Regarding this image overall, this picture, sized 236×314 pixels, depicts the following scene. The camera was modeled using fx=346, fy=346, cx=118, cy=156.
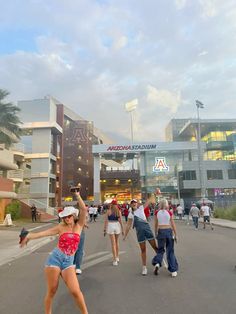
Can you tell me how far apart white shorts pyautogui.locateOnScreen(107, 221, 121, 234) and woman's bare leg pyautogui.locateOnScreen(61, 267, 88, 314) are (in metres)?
4.83

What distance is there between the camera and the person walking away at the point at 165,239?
7559mm

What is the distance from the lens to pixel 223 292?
20.2 ft

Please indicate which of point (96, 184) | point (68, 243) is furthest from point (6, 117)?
point (96, 184)

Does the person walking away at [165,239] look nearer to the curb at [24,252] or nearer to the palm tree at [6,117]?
the curb at [24,252]

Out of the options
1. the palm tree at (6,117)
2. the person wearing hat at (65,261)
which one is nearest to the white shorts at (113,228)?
the person wearing hat at (65,261)

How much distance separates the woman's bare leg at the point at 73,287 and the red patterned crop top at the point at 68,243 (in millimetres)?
221

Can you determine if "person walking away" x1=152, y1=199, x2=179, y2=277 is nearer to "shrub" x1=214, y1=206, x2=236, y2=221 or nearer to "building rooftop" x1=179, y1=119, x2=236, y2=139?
"shrub" x1=214, y1=206, x2=236, y2=221

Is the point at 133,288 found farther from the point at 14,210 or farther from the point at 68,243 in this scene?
the point at 14,210

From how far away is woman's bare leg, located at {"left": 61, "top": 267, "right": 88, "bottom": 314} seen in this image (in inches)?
169

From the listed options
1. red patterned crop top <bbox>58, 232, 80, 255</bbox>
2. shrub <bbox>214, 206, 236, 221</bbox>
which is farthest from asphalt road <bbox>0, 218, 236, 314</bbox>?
shrub <bbox>214, 206, 236, 221</bbox>

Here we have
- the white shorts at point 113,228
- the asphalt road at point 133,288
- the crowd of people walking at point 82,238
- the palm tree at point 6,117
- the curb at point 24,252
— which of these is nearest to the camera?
the crowd of people walking at point 82,238

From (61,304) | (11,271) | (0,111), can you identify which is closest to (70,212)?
(61,304)

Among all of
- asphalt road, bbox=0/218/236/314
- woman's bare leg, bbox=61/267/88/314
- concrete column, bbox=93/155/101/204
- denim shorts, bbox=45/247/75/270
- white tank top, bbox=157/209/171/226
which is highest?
concrete column, bbox=93/155/101/204

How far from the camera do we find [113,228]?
9258mm
